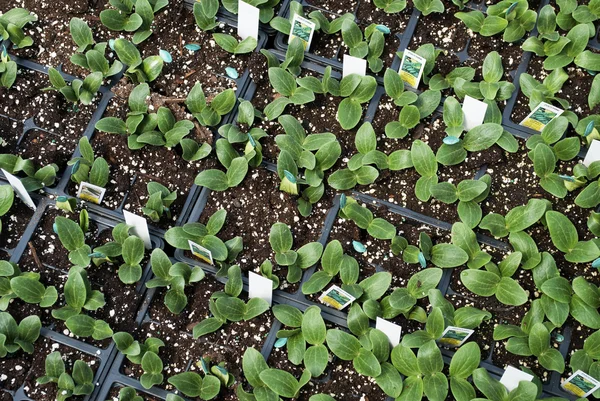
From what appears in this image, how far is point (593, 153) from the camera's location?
236 cm

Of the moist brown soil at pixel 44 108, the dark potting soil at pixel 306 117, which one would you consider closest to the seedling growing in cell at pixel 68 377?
the moist brown soil at pixel 44 108

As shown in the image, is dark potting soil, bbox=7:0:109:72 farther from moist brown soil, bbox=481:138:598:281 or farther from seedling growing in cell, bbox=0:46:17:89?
moist brown soil, bbox=481:138:598:281

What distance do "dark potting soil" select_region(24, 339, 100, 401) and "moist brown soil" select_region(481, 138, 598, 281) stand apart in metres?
1.34

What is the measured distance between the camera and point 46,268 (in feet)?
7.29

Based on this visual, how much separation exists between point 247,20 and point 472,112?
851mm

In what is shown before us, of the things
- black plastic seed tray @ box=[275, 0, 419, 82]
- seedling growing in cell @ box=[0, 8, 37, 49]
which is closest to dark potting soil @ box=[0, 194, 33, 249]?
seedling growing in cell @ box=[0, 8, 37, 49]

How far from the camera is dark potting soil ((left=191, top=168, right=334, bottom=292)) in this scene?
2281 mm

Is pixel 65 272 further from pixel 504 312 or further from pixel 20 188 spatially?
pixel 504 312

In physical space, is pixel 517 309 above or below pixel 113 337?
above

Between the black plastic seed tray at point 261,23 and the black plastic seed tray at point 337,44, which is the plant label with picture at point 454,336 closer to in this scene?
the black plastic seed tray at point 337,44

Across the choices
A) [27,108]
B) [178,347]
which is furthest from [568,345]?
[27,108]

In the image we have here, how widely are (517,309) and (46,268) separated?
1465 millimetres

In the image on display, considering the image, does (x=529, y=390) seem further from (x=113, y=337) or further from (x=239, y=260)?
(x=113, y=337)

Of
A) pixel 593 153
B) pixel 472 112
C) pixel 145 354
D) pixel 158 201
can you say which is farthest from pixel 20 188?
pixel 593 153
